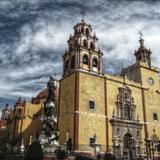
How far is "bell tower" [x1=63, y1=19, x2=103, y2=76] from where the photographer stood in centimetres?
3585

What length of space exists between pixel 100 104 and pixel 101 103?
22 cm

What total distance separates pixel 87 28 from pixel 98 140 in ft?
54.1

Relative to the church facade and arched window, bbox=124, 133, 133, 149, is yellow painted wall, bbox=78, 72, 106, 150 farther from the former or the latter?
arched window, bbox=124, 133, 133, 149

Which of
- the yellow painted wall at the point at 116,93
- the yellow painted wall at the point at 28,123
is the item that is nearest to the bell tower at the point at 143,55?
the yellow painted wall at the point at 116,93

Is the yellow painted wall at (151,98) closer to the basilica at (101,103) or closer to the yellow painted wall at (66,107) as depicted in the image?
the basilica at (101,103)

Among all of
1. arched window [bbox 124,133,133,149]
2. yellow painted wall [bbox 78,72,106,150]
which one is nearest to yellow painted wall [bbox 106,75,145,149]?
yellow painted wall [bbox 78,72,106,150]

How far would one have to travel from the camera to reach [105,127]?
33688 mm

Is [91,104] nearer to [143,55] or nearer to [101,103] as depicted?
[101,103]

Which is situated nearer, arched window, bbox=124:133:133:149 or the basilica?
the basilica

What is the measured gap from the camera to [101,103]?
34.8 m

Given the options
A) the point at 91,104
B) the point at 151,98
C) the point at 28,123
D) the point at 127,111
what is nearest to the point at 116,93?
the point at 127,111

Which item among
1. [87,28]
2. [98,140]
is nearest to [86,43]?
[87,28]

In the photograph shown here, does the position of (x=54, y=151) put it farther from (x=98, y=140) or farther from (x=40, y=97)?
(x=40, y=97)

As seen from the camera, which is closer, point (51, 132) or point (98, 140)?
point (51, 132)
